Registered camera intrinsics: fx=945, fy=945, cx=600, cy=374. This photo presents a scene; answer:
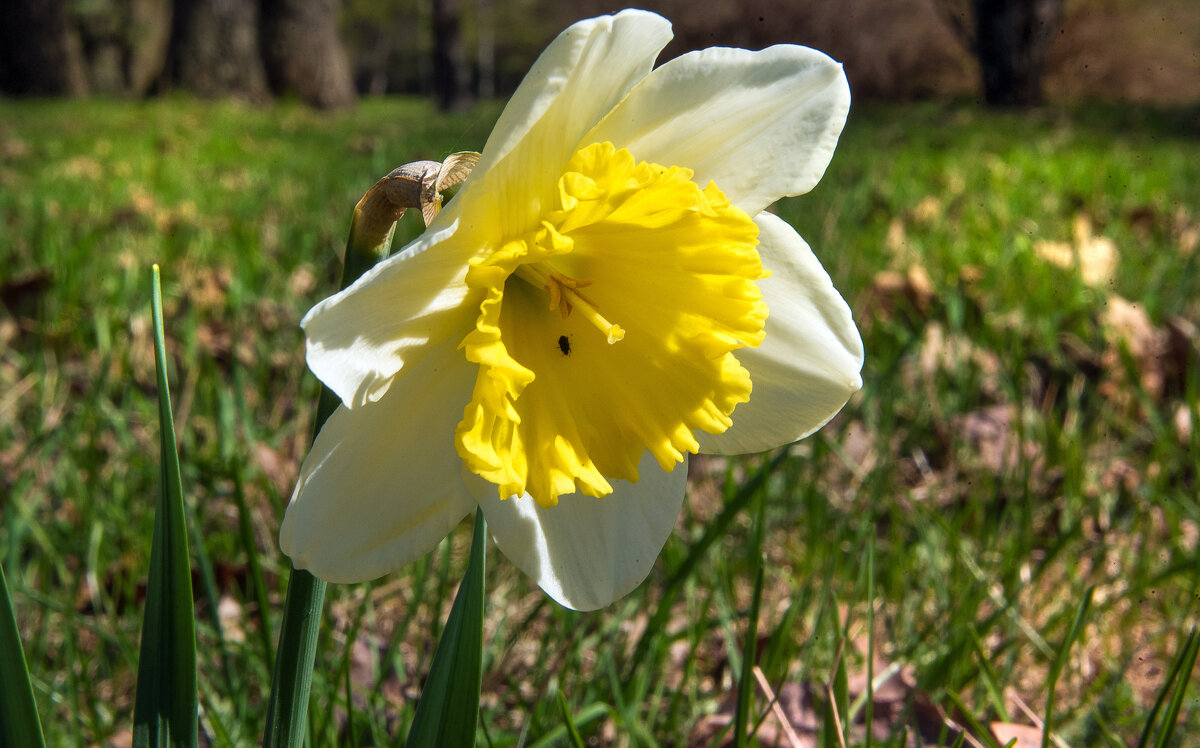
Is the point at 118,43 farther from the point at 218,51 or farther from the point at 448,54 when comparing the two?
the point at 448,54

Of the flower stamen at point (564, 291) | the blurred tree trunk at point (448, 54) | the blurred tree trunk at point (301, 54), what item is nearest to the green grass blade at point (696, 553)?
the flower stamen at point (564, 291)

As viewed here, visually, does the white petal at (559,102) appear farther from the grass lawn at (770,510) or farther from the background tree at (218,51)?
the background tree at (218,51)

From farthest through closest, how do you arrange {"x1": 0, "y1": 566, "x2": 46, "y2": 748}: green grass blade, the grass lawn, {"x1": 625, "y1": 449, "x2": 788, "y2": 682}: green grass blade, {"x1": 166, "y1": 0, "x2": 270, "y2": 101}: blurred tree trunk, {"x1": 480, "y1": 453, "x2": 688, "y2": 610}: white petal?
{"x1": 166, "y1": 0, "x2": 270, "y2": 101}: blurred tree trunk
the grass lawn
{"x1": 625, "y1": 449, "x2": 788, "y2": 682}: green grass blade
{"x1": 480, "y1": 453, "x2": 688, "y2": 610}: white petal
{"x1": 0, "y1": 566, "x2": 46, "y2": 748}: green grass blade

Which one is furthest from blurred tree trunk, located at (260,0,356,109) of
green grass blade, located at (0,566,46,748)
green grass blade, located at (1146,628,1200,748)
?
green grass blade, located at (1146,628,1200,748)

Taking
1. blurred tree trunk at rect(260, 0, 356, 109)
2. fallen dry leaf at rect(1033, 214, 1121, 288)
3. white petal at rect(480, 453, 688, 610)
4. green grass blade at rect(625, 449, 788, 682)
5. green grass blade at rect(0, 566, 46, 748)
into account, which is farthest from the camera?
blurred tree trunk at rect(260, 0, 356, 109)

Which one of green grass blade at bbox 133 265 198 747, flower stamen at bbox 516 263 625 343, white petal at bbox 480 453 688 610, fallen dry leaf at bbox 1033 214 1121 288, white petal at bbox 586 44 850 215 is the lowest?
fallen dry leaf at bbox 1033 214 1121 288

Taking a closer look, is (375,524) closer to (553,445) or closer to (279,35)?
(553,445)

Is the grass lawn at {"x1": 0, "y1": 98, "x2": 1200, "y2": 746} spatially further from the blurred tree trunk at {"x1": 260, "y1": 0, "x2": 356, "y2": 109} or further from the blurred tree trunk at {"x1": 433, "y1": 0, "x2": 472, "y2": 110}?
the blurred tree trunk at {"x1": 433, "y1": 0, "x2": 472, "y2": 110}
